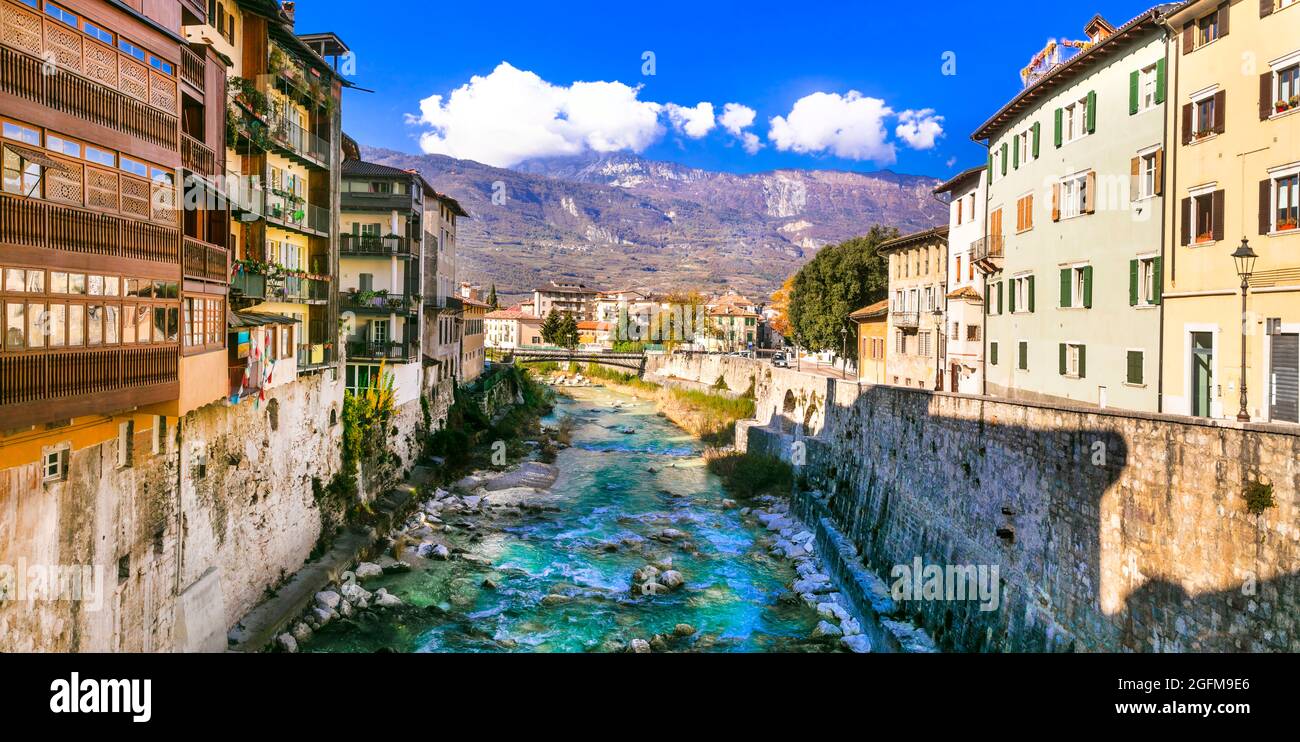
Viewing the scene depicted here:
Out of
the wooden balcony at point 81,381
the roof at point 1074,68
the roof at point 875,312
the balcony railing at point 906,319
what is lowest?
the wooden balcony at point 81,381

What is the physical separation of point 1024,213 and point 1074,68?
5.75 m

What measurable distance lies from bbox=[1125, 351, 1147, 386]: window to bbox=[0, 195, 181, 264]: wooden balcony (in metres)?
24.3

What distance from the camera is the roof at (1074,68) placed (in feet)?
69.0

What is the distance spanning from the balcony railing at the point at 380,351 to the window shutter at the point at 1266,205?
98.5ft

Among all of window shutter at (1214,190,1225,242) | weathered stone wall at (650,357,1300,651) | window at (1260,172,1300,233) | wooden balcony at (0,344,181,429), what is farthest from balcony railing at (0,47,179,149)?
window shutter at (1214,190,1225,242)

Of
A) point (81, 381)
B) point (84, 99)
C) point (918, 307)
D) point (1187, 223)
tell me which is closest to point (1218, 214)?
point (1187, 223)

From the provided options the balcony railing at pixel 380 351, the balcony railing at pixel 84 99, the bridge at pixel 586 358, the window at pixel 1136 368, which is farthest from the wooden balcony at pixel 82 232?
the bridge at pixel 586 358

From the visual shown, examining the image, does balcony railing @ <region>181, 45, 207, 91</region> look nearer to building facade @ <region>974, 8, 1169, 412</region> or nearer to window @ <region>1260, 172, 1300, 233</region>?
window @ <region>1260, 172, 1300, 233</region>

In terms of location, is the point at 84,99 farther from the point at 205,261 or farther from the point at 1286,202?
the point at 1286,202

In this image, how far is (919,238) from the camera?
4388 cm

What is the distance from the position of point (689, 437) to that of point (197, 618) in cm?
4254

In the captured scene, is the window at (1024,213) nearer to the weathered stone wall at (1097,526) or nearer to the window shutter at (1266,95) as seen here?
the weathered stone wall at (1097,526)
